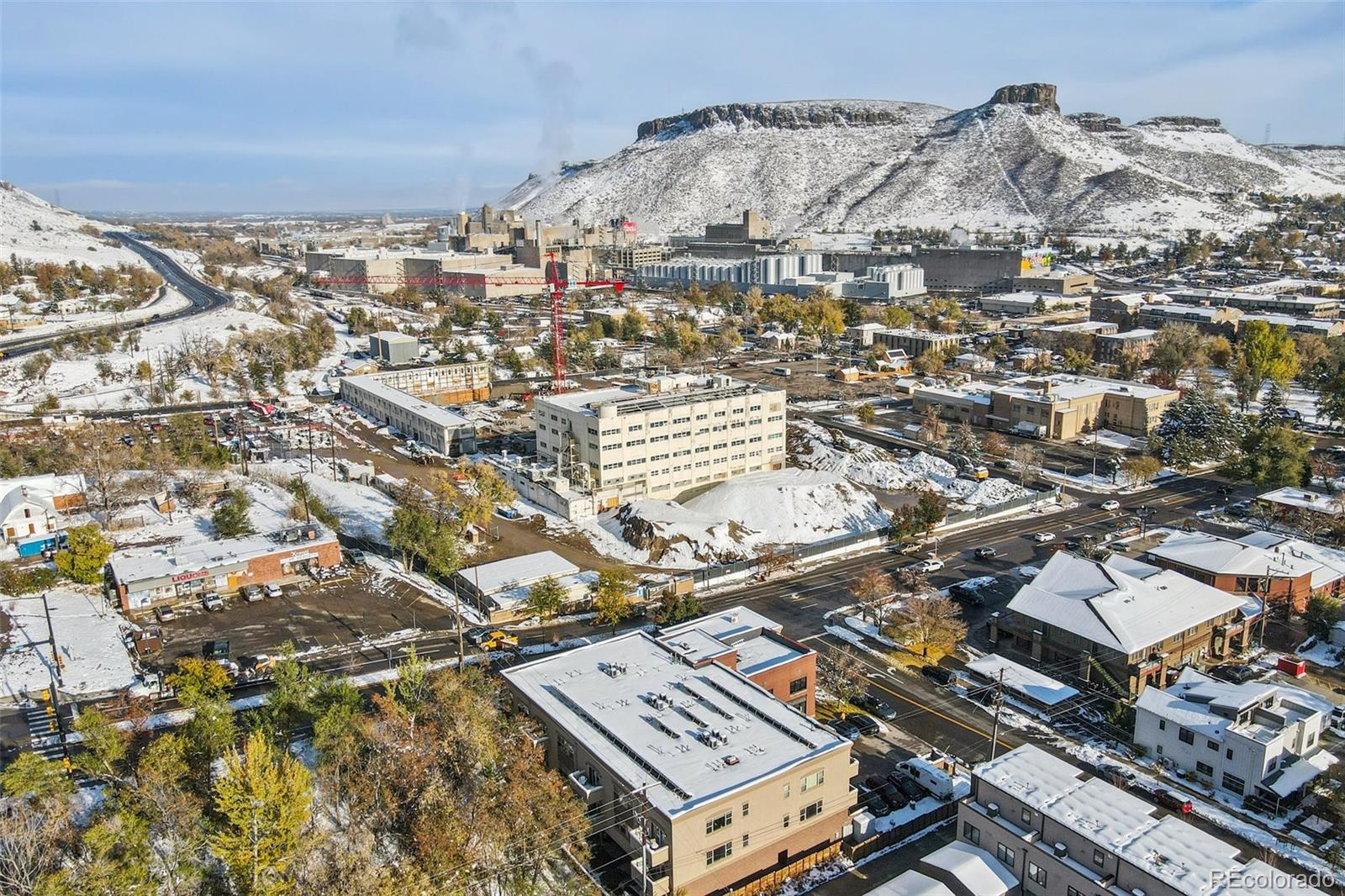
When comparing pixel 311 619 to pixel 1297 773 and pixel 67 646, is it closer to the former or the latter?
pixel 67 646

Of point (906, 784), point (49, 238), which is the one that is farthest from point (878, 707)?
point (49, 238)

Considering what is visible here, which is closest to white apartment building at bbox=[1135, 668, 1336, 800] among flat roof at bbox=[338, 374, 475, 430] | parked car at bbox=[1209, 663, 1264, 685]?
parked car at bbox=[1209, 663, 1264, 685]

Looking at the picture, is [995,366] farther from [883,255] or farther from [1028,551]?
[883,255]

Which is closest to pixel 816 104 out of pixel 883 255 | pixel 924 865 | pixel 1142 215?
pixel 1142 215

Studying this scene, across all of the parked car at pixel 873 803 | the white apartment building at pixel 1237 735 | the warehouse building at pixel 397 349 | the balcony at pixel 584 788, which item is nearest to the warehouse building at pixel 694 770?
the balcony at pixel 584 788

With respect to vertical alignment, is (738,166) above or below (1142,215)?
above

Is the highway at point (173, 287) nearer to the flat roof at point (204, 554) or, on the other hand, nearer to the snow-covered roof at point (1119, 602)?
the flat roof at point (204, 554)
